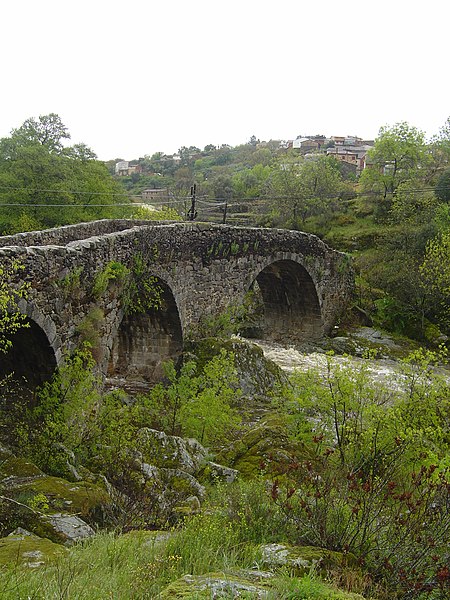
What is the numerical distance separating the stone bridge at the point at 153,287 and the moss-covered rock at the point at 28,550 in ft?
11.1

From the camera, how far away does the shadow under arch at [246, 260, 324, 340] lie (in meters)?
20.8

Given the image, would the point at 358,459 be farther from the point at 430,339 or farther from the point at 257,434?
the point at 430,339

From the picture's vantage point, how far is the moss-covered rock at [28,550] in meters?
3.76

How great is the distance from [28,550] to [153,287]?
848cm

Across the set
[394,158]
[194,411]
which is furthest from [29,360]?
[394,158]

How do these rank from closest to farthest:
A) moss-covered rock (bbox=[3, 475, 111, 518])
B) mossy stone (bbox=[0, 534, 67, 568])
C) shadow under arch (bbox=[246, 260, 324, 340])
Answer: mossy stone (bbox=[0, 534, 67, 568]) < moss-covered rock (bbox=[3, 475, 111, 518]) < shadow under arch (bbox=[246, 260, 324, 340])

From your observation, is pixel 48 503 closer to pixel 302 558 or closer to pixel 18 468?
pixel 18 468

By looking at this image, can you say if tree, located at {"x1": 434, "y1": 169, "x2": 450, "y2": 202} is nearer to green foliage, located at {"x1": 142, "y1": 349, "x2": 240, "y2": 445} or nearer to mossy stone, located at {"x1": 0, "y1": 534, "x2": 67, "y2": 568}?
green foliage, located at {"x1": 142, "y1": 349, "x2": 240, "y2": 445}

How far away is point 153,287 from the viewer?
1229cm

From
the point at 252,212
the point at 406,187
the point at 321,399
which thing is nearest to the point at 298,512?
the point at 321,399

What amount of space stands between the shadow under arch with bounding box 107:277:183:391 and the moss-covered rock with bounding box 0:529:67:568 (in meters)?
9.17

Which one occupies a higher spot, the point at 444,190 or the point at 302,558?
the point at 444,190

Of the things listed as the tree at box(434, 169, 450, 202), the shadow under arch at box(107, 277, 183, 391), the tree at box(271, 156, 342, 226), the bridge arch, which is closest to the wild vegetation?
the bridge arch

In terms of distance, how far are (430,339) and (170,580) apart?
18.9m
